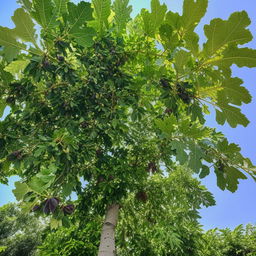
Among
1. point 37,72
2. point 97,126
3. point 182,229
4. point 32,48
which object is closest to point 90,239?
point 182,229

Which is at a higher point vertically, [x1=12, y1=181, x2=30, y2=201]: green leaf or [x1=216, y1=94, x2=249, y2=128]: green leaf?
[x1=216, y1=94, x2=249, y2=128]: green leaf

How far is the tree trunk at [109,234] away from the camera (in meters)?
3.49

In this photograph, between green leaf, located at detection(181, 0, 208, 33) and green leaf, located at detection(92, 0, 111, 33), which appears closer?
green leaf, located at detection(181, 0, 208, 33)

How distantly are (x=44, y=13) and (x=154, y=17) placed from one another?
3.26ft

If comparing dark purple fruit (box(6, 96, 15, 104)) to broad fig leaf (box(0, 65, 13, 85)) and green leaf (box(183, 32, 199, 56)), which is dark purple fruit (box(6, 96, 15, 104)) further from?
green leaf (box(183, 32, 199, 56))

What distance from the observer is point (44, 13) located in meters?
1.89

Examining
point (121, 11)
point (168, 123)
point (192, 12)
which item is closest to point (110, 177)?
point (168, 123)

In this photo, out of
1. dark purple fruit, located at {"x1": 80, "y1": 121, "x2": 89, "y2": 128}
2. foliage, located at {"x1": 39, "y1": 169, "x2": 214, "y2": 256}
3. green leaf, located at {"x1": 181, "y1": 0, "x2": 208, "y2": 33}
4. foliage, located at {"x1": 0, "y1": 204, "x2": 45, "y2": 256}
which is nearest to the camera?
green leaf, located at {"x1": 181, "y1": 0, "x2": 208, "y2": 33}

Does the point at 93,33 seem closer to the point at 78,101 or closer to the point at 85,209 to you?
the point at 78,101

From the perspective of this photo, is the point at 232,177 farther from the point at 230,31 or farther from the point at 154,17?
the point at 154,17

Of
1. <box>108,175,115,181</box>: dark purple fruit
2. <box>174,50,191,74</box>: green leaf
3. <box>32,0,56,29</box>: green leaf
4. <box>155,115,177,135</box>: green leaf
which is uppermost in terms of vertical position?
<box>108,175,115,181</box>: dark purple fruit

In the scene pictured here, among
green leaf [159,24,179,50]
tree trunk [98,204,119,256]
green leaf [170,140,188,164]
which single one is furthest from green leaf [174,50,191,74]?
tree trunk [98,204,119,256]

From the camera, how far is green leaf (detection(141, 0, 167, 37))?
2.17m

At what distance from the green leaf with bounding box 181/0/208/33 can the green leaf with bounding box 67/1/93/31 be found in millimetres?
762
